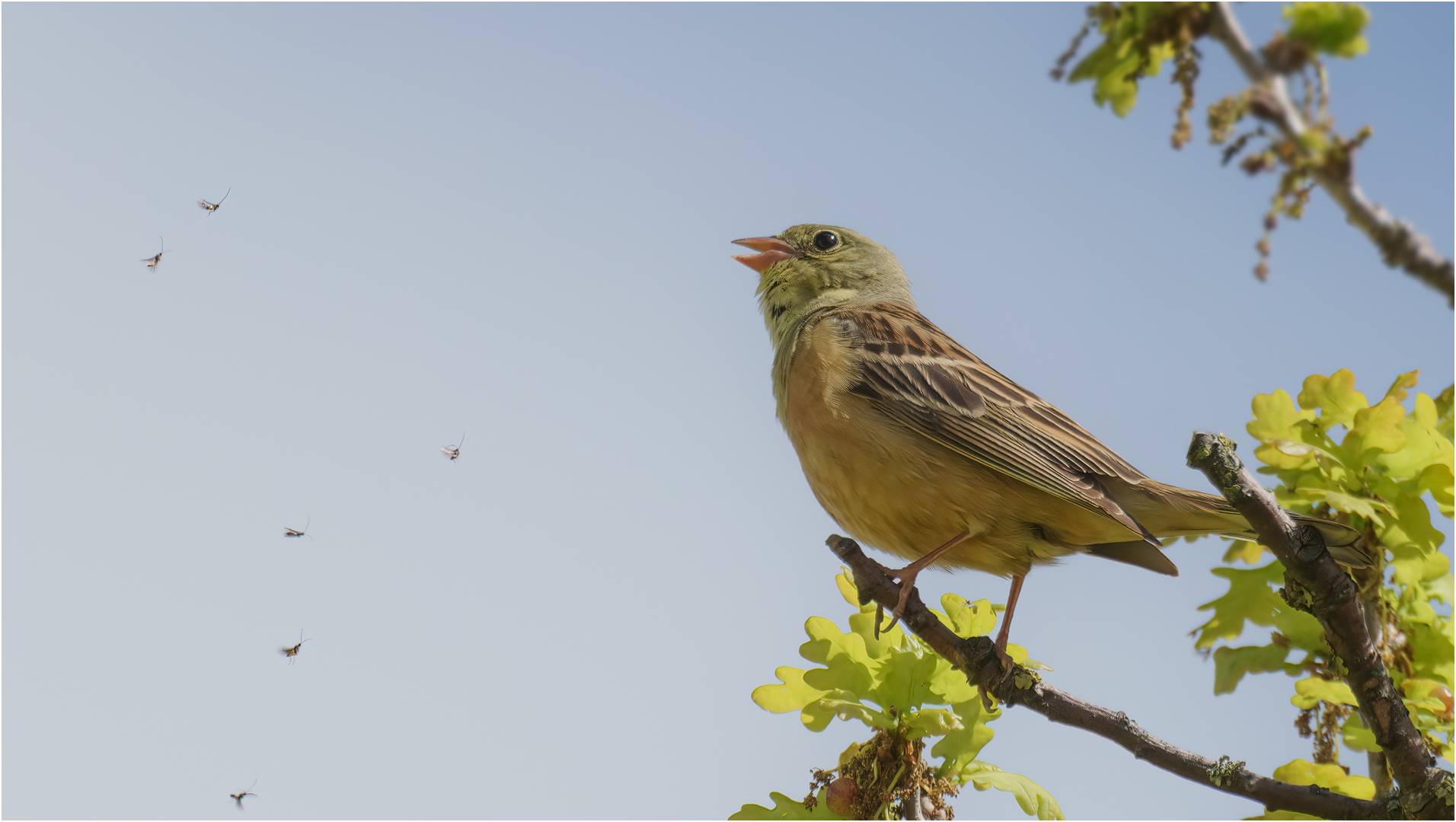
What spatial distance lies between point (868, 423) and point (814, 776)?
2007 mm

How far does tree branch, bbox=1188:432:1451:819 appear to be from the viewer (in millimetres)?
3408

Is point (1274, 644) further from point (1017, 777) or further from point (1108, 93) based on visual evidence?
point (1108, 93)

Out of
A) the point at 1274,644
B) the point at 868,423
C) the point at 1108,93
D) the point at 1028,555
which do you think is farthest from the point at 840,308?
the point at 1108,93

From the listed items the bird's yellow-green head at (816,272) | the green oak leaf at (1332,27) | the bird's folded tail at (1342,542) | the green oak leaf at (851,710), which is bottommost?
the green oak leaf at (851,710)

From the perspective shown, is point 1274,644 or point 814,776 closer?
point 814,776

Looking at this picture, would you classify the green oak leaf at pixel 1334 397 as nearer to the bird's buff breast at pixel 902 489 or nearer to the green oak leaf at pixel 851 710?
the bird's buff breast at pixel 902 489

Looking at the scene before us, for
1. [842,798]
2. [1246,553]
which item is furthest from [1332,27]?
[1246,553]

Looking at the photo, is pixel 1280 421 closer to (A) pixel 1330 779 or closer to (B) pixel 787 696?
(A) pixel 1330 779

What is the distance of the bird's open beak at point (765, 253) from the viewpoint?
24.7 ft

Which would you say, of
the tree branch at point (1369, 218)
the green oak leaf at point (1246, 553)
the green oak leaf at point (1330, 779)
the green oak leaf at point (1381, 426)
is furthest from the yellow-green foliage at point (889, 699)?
the tree branch at point (1369, 218)

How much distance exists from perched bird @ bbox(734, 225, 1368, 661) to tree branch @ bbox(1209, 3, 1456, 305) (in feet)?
10.7

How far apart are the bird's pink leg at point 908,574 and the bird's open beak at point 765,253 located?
2915 mm

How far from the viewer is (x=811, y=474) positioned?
563 cm

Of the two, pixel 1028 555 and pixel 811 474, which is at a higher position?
pixel 811 474
